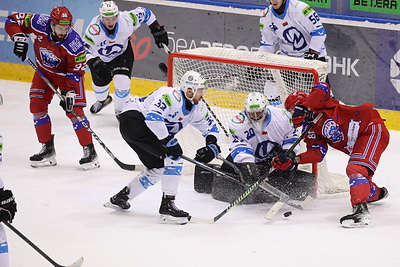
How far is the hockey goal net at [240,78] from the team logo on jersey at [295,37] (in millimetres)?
546

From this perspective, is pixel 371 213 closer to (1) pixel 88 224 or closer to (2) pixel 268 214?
(2) pixel 268 214

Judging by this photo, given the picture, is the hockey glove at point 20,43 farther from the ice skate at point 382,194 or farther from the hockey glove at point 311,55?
the ice skate at point 382,194

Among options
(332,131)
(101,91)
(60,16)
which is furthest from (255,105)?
(101,91)

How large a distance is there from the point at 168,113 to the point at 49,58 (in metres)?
1.59

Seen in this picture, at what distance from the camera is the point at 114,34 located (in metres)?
8.86

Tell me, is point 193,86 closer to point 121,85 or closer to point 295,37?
point 295,37

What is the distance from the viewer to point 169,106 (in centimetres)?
674

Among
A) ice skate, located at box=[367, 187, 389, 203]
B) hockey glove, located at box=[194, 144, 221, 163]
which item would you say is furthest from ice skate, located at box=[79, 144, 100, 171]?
ice skate, located at box=[367, 187, 389, 203]

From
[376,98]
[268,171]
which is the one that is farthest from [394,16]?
[268,171]

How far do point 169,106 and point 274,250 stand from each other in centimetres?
117

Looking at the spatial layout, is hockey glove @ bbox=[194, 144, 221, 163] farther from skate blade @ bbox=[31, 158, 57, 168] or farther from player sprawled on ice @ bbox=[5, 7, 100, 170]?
skate blade @ bbox=[31, 158, 57, 168]

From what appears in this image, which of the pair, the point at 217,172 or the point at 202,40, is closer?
the point at 217,172

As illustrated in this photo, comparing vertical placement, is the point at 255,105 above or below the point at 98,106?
above

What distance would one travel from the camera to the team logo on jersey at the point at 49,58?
7.96 m
